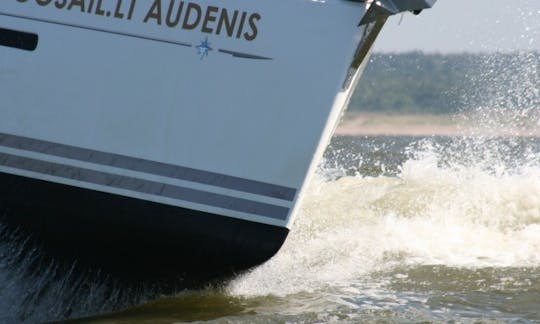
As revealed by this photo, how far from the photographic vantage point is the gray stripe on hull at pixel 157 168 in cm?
588

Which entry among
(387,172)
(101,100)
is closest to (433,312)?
(101,100)

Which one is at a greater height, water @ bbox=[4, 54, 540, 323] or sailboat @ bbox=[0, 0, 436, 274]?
sailboat @ bbox=[0, 0, 436, 274]

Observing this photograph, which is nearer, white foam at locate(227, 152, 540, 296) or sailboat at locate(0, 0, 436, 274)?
sailboat at locate(0, 0, 436, 274)

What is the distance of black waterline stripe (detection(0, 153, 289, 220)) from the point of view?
5.89 meters

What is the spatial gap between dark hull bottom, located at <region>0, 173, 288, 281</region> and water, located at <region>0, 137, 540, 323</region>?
0.14 metres

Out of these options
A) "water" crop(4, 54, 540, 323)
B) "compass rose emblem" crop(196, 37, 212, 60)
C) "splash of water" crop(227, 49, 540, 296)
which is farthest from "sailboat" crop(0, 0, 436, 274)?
"splash of water" crop(227, 49, 540, 296)

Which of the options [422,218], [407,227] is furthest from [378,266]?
[422,218]

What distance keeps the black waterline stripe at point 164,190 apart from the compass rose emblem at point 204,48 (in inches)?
25.3

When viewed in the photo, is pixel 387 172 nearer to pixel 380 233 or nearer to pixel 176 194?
pixel 380 233

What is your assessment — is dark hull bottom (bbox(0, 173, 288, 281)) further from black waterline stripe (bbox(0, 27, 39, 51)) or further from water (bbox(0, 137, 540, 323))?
black waterline stripe (bbox(0, 27, 39, 51))

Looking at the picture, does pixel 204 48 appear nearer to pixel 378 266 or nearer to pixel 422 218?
pixel 378 266

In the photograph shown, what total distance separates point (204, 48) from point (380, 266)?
2.48 m

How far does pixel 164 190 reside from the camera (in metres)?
5.90

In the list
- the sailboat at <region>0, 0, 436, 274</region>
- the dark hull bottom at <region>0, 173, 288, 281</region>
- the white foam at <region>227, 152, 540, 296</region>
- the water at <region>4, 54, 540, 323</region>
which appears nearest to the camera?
the sailboat at <region>0, 0, 436, 274</region>
